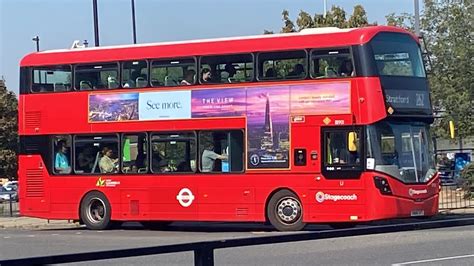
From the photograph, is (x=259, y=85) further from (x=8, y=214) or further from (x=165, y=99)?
(x=8, y=214)

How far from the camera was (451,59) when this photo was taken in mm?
34031

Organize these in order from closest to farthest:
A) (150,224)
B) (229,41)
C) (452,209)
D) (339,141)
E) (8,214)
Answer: (339,141)
(229,41)
(150,224)
(452,209)
(8,214)

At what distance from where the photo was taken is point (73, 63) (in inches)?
882

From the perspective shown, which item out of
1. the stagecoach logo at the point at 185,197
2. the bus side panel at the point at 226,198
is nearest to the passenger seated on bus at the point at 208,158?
the bus side panel at the point at 226,198

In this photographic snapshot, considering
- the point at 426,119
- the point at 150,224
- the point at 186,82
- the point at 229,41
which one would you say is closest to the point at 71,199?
the point at 150,224

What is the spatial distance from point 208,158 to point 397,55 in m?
4.72

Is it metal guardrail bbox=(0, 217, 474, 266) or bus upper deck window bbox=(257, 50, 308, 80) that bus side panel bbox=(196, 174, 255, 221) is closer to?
bus upper deck window bbox=(257, 50, 308, 80)

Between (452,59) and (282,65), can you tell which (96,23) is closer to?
(452,59)

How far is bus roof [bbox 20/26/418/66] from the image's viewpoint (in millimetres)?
19625

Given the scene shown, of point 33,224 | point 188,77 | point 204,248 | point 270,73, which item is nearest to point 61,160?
point 188,77

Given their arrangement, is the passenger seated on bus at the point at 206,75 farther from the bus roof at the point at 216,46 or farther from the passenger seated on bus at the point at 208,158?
the passenger seated on bus at the point at 208,158

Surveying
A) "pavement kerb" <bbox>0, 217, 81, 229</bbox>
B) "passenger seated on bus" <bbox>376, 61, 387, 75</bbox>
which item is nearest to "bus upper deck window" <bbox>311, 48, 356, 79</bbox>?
"passenger seated on bus" <bbox>376, 61, 387, 75</bbox>

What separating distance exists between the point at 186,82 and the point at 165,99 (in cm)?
63

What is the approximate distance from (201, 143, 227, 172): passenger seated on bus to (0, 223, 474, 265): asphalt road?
150 centimetres
